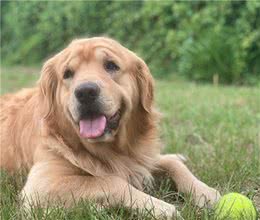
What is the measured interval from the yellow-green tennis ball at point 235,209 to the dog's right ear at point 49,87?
1293 mm

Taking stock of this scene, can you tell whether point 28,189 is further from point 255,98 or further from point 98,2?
point 98,2

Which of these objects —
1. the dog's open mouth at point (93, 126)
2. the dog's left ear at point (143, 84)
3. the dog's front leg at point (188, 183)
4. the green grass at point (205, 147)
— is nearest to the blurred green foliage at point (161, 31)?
the green grass at point (205, 147)

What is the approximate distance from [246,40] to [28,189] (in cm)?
762

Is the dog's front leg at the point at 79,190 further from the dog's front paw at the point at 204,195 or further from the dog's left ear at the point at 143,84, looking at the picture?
the dog's left ear at the point at 143,84

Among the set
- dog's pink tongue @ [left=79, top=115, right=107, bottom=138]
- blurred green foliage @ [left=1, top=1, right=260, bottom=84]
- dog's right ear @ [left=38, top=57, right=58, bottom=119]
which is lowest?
blurred green foliage @ [left=1, top=1, right=260, bottom=84]

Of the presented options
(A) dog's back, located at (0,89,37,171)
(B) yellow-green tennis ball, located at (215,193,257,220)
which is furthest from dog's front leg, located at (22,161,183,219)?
(A) dog's back, located at (0,89,37,171)

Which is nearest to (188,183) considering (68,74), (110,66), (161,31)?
(110,66)

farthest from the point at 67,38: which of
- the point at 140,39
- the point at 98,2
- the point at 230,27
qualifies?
the point at 230,27

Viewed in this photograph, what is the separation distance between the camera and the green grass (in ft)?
10.2

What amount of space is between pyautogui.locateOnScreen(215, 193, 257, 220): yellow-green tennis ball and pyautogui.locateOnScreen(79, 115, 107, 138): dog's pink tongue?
0.82 metres

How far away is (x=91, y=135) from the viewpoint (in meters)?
3.37

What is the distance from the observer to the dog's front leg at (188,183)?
3363 mm

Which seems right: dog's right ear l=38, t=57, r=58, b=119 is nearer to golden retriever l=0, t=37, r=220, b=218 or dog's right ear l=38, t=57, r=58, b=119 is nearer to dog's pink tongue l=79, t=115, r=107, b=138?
golden retriever l=0, t=37, r=220, b=218

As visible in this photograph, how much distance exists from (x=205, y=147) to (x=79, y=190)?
1.91 meters
